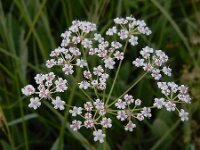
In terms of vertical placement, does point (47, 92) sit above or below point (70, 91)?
below

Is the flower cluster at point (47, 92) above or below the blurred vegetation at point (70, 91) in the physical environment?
below

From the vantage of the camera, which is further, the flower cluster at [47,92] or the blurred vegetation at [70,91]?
the blurred vegetation at [70,91]

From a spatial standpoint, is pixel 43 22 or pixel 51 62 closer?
pixel 51 62

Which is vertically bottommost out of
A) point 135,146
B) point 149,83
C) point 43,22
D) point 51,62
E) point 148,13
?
point 51,62

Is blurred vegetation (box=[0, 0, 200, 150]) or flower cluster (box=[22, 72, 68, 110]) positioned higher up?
blurred vegetation (box=[0, 0, 200, 150])

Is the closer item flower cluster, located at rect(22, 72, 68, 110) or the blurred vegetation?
flower cluster, located at rect(22, 72, 68, 110)

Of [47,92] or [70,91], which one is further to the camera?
[70,91]

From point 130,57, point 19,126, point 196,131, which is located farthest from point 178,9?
point 19,126

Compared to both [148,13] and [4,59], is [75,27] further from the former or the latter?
[148,13]
